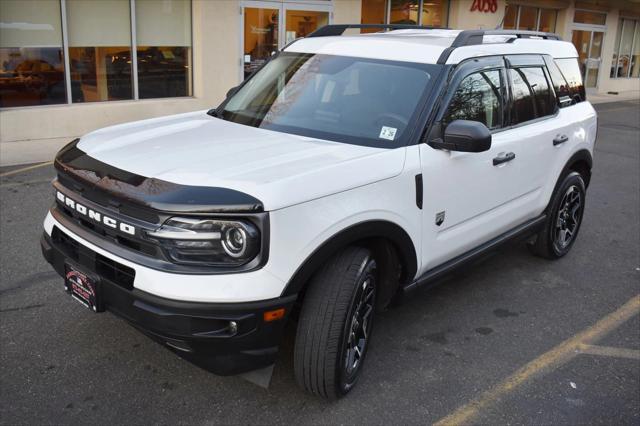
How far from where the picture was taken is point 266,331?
280 centimetres

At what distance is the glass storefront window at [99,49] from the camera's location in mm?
10188

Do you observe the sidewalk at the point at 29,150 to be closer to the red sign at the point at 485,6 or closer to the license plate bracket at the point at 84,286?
the license plate bracket at the point at 84,286

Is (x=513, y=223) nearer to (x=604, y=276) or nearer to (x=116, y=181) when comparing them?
(x=604, y=276)

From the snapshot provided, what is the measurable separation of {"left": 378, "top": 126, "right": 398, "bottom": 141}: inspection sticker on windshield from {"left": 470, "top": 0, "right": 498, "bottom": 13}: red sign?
14341 millimetres

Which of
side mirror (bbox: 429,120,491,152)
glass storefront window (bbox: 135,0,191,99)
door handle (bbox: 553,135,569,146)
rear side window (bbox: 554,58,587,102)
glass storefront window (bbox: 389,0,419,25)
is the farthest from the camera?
glass storefront window (bbox: 389,0,419,25)

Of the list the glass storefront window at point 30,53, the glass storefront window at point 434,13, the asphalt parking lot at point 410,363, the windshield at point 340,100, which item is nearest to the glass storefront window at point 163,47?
the glass storefront window at point 30,53

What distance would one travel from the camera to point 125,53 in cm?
1084

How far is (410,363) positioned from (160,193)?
71.6 inches

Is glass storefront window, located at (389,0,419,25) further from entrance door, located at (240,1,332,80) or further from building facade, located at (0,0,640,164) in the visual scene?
entrance door, located at (240,1,332,80)

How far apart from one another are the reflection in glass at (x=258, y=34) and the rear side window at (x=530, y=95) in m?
8.23

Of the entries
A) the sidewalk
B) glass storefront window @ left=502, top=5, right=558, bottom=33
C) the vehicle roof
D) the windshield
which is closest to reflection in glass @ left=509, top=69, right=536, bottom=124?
the vehicle roof

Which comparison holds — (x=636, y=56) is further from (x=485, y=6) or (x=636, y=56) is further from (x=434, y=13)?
(x=434, y=13)

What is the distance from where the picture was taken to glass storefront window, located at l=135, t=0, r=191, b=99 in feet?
36.0

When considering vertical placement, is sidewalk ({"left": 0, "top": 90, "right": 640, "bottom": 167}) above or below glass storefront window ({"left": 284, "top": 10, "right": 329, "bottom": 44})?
below
